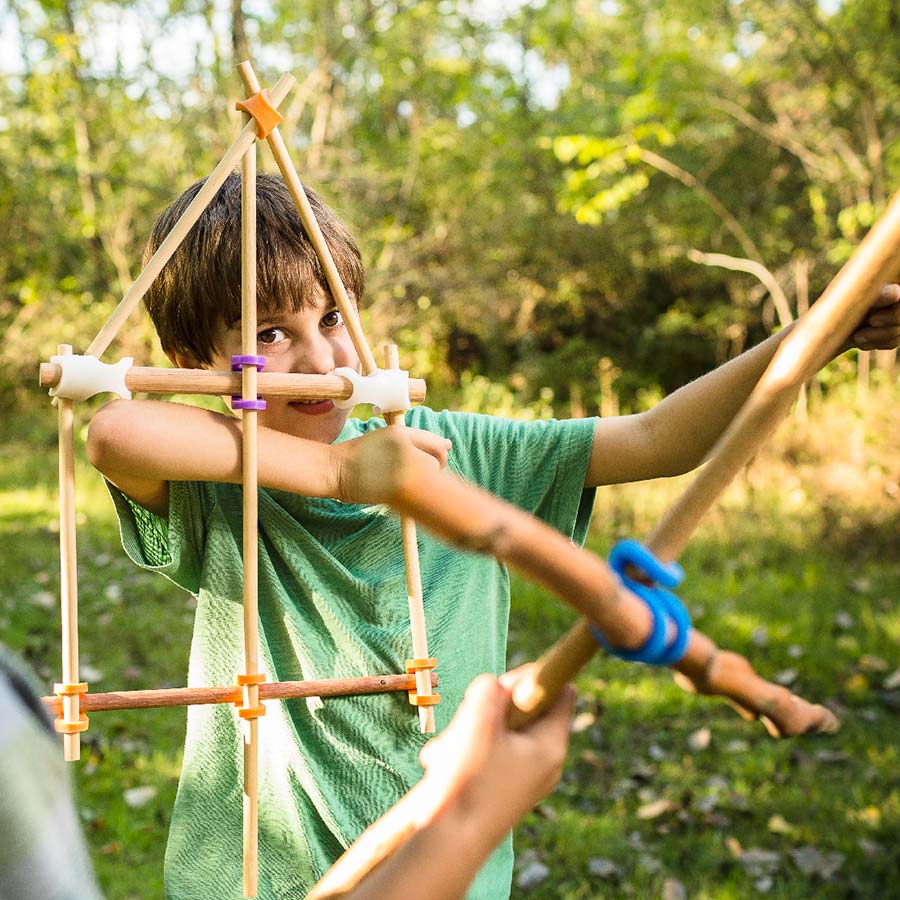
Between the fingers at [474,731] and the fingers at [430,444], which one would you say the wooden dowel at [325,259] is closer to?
the fingers at [430,444]

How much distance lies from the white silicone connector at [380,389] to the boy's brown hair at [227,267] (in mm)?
197

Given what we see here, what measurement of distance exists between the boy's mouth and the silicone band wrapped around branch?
105 cm

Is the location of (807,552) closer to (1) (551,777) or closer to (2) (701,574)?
(2) (701,574)

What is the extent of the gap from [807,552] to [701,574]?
63 cm

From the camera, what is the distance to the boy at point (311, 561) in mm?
1645

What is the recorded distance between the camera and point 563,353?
12.0 m

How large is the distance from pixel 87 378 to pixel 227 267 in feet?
1.03

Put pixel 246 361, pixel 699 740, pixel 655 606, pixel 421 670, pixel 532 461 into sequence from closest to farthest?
pixel 655 606 < pixel 246 361 < pixel 421 670 < pixel 532 461 < pixel 699 740

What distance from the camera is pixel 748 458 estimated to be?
0.80 m

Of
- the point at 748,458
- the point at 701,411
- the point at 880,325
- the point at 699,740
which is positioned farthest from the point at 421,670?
the point at 699,740

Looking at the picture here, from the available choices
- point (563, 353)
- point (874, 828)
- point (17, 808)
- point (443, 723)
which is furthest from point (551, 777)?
point (563, 353)

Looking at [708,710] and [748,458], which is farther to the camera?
[708,710]

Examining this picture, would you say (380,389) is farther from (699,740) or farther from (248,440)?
(699,740)

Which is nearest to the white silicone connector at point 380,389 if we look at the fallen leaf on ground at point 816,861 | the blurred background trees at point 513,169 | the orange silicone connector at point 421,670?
the orange silicone connector at point 421,670
